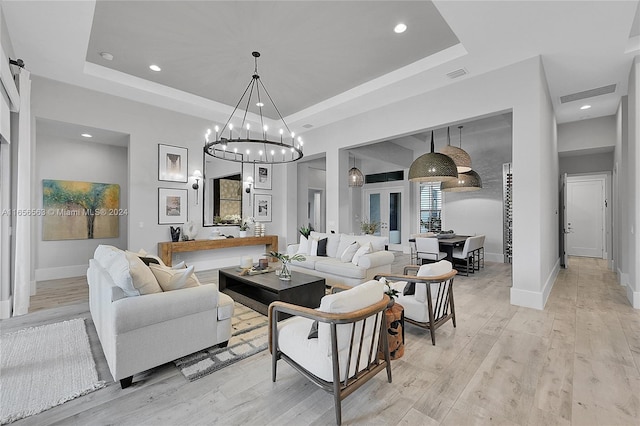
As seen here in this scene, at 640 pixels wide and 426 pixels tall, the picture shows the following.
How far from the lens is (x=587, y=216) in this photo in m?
7.96

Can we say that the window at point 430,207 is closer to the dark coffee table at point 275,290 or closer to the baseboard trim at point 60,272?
the dark coffee table at point 275,290

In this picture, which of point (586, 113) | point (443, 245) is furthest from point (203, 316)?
point (586, 113)

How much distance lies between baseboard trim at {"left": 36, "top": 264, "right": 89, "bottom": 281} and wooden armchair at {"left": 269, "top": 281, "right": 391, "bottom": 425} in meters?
5.91

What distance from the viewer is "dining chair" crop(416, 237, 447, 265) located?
18.6ft

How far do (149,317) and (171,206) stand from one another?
13.5ft

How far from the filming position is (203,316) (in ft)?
8.17

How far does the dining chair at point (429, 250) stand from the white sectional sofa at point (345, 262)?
1.09m

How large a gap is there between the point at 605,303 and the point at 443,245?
99.0 inches

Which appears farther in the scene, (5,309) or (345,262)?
(345,262)

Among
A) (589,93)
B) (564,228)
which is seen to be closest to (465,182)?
(589,93)

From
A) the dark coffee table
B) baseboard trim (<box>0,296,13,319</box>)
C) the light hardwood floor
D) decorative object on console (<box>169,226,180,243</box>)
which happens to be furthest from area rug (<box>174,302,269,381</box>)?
decorative object on console (<box>169,226,180,243</box>)

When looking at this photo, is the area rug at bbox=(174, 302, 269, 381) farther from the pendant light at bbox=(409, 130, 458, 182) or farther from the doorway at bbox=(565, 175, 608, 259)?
the doorway at bbox=(565, 175, 608, 259)

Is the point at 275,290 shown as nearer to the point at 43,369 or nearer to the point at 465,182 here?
the point at 43,369

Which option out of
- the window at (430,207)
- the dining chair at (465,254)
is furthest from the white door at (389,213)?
the dining chair at (465,254)
